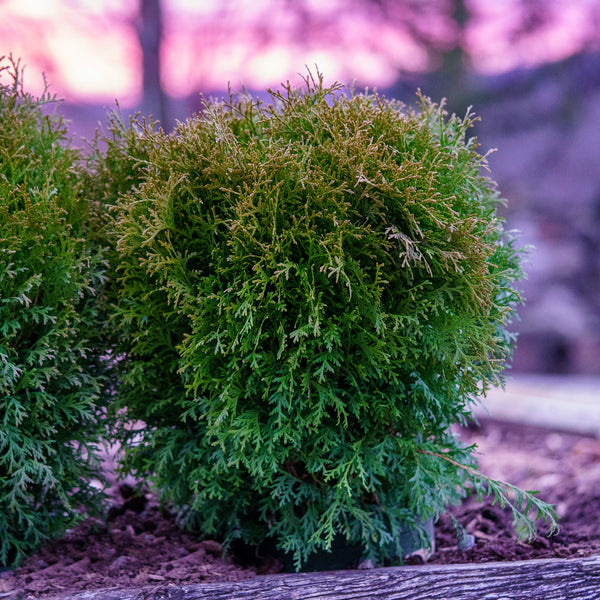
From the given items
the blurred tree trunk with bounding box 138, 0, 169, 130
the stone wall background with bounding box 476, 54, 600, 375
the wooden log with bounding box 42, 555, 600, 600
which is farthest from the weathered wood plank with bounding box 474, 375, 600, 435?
the blurred tree trunk with bounding box 138, 0, 169, 130

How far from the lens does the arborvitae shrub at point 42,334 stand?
8.24 ft

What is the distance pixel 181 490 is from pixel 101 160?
1.77m

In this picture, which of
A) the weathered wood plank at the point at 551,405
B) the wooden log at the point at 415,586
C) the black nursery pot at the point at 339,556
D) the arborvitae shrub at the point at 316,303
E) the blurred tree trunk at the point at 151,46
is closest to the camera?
the wooden log at the point at 415,586

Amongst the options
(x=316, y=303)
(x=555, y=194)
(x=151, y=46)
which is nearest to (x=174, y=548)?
(x=316, y=303)

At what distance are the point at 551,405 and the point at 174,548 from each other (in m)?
5.45

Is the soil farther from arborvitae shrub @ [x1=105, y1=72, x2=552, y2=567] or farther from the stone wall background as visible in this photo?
the stone wall background

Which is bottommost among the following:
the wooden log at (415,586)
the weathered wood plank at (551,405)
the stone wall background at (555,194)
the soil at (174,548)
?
the wooden log at (415,586)

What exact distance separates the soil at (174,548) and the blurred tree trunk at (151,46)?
237 inches

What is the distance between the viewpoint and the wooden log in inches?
87.9

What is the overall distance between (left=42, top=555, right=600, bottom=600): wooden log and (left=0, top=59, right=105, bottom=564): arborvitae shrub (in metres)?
0.70

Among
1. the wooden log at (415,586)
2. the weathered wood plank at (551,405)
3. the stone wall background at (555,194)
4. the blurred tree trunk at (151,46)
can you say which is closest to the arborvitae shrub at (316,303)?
the wooden log at (415,586)

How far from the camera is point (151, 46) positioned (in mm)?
7895

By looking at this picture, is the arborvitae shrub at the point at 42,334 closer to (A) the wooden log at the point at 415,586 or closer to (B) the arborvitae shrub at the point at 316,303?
(B) the arborvitae shrub at the point at 316,303

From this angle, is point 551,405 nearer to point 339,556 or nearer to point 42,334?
point 339,556
